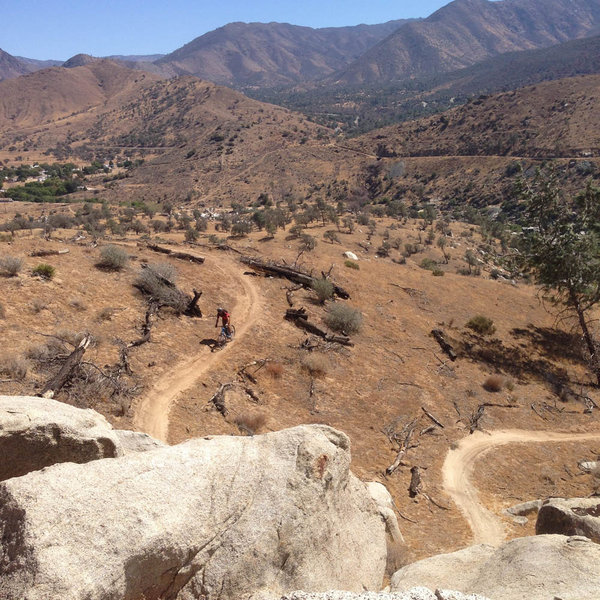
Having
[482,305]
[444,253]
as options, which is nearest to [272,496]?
[482,305]

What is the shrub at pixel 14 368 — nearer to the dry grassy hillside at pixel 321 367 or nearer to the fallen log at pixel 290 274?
the dry grassy hillside at pixel 321 367

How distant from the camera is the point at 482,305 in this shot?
1073 inches

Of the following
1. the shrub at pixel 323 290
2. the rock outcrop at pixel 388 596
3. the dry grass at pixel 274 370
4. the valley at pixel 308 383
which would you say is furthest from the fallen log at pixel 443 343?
A: the rock outcrop at pixel 388 596

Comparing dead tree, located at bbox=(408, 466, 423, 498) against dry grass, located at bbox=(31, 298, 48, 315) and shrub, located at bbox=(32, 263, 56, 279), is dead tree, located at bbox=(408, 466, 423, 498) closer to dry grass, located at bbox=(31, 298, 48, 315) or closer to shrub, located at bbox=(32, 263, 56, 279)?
dry grass, located at bbox=(31, 298, 48, 315)

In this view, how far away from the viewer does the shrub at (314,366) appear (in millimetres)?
16047

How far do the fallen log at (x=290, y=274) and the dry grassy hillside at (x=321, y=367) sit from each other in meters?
0.54

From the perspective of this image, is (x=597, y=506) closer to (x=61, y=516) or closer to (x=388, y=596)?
(x=388, y=596)

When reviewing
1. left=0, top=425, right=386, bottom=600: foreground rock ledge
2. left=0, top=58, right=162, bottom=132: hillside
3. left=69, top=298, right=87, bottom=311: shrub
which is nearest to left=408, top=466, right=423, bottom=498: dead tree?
left=0, top=425, right=386, bottom=600: foreground rock ledge

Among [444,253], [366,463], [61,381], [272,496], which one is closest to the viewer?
[272,496]

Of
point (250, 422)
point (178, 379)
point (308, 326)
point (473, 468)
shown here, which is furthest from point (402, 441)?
point (178, 379)

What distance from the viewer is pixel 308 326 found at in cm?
1900

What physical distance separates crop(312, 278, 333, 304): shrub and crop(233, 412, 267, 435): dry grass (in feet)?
33.2

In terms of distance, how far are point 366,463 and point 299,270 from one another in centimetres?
1328

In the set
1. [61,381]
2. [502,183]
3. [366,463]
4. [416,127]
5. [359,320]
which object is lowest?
[366,463]
